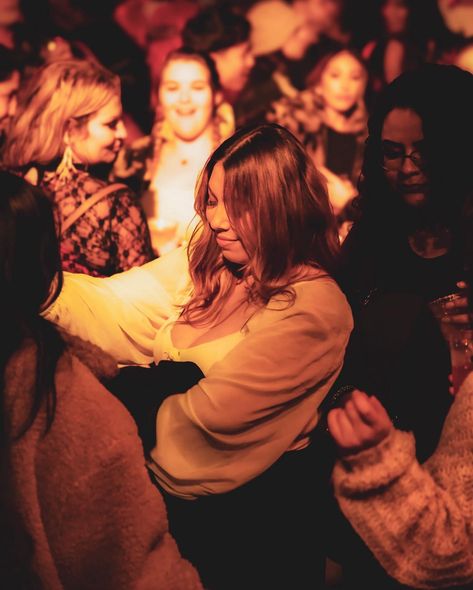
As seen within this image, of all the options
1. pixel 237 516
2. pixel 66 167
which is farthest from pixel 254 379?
pixel 66 167

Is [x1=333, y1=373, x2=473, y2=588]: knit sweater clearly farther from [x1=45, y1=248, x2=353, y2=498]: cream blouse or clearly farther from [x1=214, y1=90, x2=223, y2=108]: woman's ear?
[x1=214, y1=90, x2=223, y2=108]: woman's ear

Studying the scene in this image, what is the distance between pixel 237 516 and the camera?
1973mm

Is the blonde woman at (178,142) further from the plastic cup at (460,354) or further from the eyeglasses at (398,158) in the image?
the plastic cup at (460,354)

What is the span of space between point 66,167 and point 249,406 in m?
1.60

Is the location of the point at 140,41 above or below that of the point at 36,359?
above

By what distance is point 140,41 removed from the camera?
5609mm

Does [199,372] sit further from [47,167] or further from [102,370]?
[47,167]

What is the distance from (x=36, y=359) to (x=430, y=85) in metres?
1.57

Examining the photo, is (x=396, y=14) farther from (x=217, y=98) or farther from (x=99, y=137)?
(x=99, y=137)

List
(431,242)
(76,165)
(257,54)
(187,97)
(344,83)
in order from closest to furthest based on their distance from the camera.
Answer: (431,242) → (76,165) → (187,97) → (344,83) → (257,54)

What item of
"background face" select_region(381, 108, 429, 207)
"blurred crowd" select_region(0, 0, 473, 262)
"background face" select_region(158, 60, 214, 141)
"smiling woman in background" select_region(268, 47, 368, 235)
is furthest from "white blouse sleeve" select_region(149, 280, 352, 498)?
"smiling woman in background" select_region(268, 47, 368, 235)

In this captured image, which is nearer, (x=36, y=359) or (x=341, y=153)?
(x=36, y=359)

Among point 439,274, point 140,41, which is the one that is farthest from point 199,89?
point 439,274

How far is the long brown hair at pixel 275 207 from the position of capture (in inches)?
78.5
